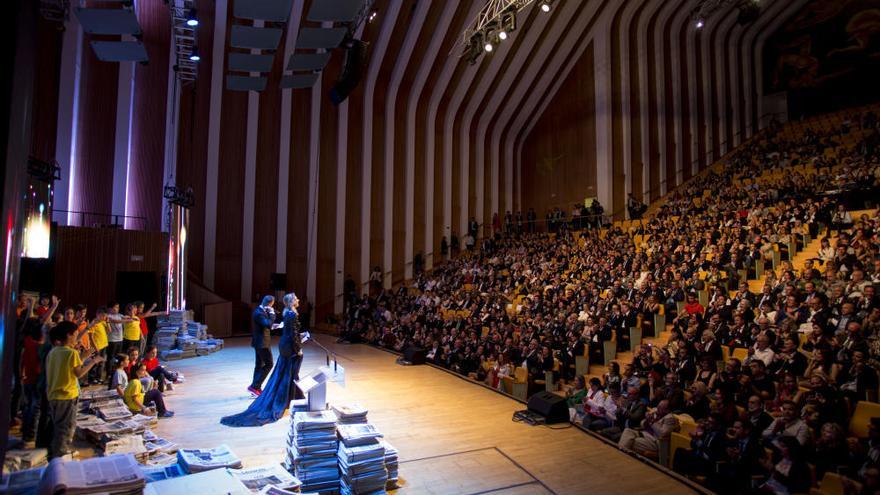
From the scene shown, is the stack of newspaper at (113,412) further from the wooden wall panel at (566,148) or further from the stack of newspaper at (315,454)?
the wooden wall panel at (566,148)

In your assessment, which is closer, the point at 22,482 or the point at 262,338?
the point at 22,482

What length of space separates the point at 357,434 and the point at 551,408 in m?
2.96

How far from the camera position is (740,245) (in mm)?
9500

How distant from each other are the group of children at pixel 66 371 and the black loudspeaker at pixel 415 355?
4.19 metres

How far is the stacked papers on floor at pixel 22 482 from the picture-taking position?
2.19 meters

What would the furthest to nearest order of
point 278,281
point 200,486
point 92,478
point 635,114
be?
point 635,114, point 278,281, point 200,486, point 92,478

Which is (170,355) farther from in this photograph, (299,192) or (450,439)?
(299,192)

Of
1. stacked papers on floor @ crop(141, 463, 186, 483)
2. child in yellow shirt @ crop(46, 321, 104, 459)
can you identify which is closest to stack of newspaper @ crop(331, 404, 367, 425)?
stacked papers on floor @ crop(141, 463, 186, 483)

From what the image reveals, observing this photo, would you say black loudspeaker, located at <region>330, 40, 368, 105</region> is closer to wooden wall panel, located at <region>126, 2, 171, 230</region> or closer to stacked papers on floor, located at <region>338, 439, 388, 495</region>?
wooden wall panel, located at <region>126, 2, 171, 230</region>

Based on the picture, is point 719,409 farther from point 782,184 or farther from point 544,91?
point 544,91

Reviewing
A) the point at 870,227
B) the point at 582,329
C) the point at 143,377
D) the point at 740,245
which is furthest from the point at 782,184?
the point at 143,377

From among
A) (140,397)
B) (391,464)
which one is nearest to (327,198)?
(140,397)

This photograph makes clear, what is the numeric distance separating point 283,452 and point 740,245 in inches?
342

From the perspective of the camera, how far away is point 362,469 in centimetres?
414
